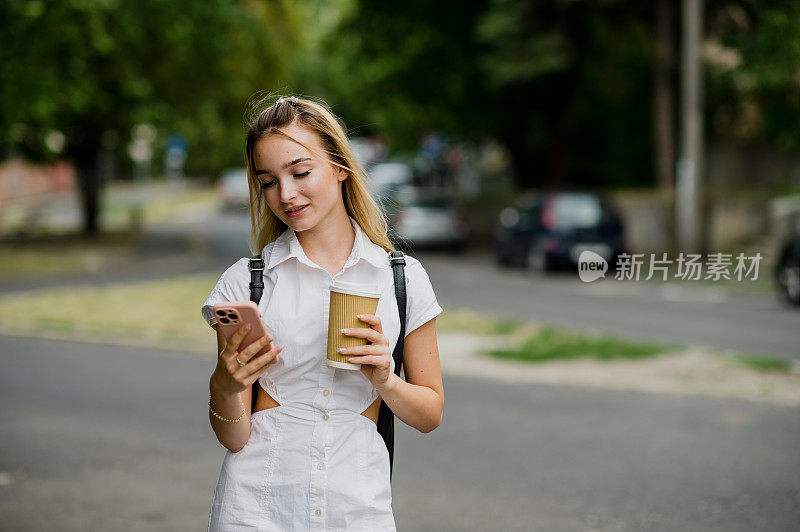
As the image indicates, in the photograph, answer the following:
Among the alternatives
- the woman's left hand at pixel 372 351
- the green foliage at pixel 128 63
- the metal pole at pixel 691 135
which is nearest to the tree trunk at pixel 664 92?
the metal pole at pixel 691 135

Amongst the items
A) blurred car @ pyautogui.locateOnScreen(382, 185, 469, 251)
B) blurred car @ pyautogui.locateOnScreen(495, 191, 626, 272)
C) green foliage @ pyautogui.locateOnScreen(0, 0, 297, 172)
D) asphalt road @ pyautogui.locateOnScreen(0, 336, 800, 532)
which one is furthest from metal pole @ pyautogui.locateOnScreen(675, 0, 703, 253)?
asphalt road @ pyautogui.locateOnScreen(0, 336, 800, 532)

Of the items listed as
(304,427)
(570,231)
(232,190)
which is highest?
(304,427)

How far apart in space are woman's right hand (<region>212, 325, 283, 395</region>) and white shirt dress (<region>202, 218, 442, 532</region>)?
13cm

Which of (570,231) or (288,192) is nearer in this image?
(288,192)

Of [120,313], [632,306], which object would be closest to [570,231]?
[632,306]

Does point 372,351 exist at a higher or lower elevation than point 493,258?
higher

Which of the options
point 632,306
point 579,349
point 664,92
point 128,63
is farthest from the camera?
point 128,63

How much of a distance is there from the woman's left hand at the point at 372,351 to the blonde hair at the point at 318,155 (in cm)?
36

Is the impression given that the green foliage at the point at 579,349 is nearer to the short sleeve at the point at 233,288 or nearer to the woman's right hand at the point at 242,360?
the short sleeve at the point at 233,288

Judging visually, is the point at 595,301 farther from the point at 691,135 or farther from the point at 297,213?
the point at 297,213

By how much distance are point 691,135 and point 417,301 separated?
19049mm

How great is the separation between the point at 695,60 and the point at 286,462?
19.3m

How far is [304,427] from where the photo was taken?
2455 millimetres

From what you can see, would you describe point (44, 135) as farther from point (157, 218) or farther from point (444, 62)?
point (157, 218)
